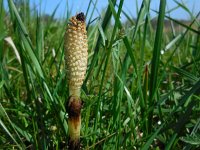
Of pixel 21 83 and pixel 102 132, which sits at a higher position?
pixel 21 83

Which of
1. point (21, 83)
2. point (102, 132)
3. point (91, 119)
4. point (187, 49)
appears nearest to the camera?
point (102, 132)

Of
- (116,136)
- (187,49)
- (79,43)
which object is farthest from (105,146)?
(187,49)

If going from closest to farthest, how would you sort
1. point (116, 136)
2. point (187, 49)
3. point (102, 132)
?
1. point (116, 136)
2. point (102, 132)
3. point (187, 49)

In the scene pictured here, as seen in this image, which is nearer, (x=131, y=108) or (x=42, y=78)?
(x=42, y=78)

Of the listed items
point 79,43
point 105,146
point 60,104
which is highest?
point 79,43

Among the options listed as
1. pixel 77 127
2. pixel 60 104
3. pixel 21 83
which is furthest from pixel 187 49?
pixel 77 127

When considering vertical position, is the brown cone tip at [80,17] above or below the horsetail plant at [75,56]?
above

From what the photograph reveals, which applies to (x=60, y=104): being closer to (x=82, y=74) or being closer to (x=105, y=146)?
(x=105, y=146)

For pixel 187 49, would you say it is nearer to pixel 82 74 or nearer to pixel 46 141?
pixel 46 141

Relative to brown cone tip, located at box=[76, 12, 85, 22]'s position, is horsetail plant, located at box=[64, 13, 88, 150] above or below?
below
